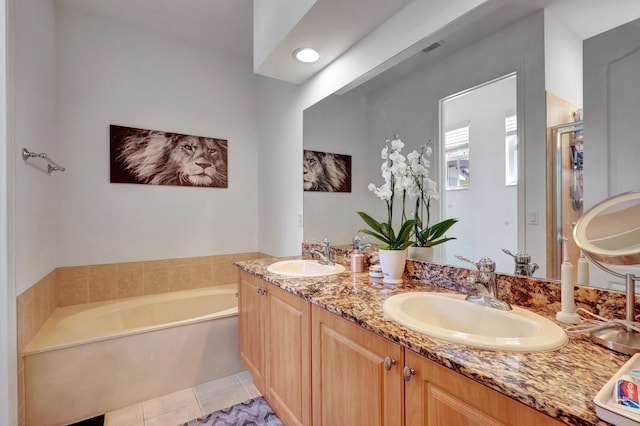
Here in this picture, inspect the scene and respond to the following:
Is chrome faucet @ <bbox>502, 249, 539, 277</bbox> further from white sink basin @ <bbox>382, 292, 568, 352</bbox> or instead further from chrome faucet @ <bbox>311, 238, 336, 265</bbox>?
chrome faucet @ <bbox>311, 238, 336, 265</bbox>

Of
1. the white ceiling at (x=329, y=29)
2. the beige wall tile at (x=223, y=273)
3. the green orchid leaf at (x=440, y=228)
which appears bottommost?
the beige wall tile at (x=223, y=273)

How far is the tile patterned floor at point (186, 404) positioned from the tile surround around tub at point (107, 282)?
1.60 feet

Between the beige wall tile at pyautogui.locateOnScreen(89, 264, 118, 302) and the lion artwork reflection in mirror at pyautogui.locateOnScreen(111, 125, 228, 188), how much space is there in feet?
2.31

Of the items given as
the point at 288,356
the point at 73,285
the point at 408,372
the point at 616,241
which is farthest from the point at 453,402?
the point at 73,285

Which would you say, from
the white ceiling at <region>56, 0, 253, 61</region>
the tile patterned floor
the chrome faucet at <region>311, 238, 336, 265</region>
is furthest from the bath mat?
the white ceiling at <region>56, 0, 253, 61</region>

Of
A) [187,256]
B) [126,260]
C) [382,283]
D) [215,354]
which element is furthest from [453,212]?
[126,260]

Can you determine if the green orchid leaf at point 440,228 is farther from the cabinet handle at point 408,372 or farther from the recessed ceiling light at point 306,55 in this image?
the recessed ceiling light at point 306,55

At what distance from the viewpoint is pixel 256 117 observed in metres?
3.15

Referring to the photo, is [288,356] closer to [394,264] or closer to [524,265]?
[394,264]

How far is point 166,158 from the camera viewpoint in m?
2.67

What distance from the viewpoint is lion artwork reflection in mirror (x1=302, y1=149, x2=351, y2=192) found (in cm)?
198

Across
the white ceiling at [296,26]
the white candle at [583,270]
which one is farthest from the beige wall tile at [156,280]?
the white candle at [583,270]

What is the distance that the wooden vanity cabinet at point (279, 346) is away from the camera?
127cm

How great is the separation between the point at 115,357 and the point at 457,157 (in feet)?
7.33
